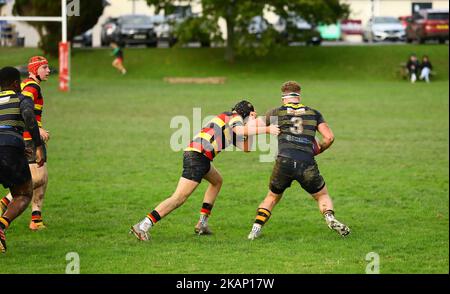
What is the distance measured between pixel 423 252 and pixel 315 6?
40944 millimetres

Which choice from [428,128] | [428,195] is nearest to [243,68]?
[428,128]

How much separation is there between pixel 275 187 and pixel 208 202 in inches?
35.7

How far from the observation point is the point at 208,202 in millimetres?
13422

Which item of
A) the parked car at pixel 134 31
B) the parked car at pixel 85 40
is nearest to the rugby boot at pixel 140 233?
the parked car at pixel 134 31

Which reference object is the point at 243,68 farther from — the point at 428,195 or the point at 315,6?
the point at 428,195

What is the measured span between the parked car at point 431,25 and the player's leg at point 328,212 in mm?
47843

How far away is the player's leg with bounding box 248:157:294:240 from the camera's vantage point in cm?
1280

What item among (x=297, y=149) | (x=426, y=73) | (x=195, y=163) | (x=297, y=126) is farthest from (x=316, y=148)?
(x=426, y=73)

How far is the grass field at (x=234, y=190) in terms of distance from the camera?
11867 mm

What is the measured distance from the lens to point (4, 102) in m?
11.7

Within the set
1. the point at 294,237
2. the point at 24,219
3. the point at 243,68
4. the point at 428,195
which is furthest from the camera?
the point at 243,68

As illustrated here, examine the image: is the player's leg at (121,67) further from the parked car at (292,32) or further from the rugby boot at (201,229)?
the rugby boot at (201,229)

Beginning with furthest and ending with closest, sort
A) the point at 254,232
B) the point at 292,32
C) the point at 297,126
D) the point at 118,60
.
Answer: the point at 292,32
the point at 118,60
the point at 254,232
the point at 297,126

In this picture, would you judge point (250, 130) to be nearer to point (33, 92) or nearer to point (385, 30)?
point (33, 92)
